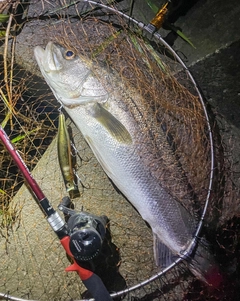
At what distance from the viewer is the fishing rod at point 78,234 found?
2.41 meters

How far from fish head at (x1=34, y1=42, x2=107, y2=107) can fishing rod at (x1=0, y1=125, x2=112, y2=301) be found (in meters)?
0.51

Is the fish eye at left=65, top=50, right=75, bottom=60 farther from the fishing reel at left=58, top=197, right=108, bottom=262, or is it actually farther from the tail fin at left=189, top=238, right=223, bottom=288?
the tail fin at left=189, top=238, right=223, bottom=288

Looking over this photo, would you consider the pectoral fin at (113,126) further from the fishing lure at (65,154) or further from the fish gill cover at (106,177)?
the fishing lure at (65,154)

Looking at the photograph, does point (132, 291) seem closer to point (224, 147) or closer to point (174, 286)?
point (174, 286)

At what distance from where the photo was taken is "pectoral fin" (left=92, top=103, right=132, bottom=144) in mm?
2641

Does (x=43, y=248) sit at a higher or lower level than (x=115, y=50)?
lower

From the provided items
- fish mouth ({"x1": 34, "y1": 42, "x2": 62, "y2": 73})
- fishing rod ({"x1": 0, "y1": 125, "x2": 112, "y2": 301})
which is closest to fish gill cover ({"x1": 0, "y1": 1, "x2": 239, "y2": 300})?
fish mouth ({"x1": 34, "y1": 42, "x2": 62, "y2": 73})

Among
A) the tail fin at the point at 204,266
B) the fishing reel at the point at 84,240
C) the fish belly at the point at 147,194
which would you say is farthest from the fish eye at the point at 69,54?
the tail fin at the point at 204,266

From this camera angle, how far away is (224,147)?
298cm

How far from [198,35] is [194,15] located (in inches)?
7.2

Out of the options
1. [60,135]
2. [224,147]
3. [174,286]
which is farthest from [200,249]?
[60,135]

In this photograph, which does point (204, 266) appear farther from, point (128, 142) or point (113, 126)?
point (113, 126)

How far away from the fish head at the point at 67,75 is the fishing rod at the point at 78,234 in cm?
51

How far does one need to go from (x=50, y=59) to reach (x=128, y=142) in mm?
803
